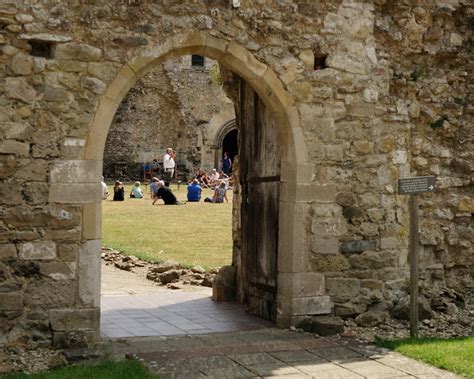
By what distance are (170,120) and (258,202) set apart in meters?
25.4

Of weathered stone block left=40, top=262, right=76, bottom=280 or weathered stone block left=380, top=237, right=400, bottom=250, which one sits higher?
weathered stone block left=380, top=237, right=400, bottom=250

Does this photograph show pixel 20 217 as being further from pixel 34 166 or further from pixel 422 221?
pixel 422 221

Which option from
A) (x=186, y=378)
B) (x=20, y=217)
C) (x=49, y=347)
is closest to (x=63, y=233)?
(x=20, y=217)

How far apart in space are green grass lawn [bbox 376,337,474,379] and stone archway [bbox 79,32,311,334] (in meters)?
1.28

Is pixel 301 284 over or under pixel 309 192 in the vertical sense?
under

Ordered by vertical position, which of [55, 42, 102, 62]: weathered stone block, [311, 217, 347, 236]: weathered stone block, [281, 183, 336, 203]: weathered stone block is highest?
[55, 42, 102, 62]: weathered stone block

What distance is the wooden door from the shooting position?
8367 millimetres

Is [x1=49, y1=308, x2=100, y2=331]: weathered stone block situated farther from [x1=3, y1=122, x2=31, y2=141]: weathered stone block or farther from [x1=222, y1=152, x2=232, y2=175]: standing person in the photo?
[x1=222, y1=152, x2=232, y2=175]: standing person

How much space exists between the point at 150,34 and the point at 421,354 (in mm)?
3909

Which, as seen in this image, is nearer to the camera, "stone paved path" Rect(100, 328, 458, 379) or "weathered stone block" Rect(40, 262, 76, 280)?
"stone paved path" Rect(100, 328, 458, 379)

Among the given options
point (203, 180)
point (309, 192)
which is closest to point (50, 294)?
point (309, 192)

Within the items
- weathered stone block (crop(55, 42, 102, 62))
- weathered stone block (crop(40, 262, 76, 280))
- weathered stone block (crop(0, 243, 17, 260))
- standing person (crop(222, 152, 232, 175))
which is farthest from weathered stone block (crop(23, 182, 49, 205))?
standing person (crop(222, 152, 232, 175))

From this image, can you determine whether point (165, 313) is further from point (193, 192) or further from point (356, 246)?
point (193, 192)

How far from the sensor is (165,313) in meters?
8.77
